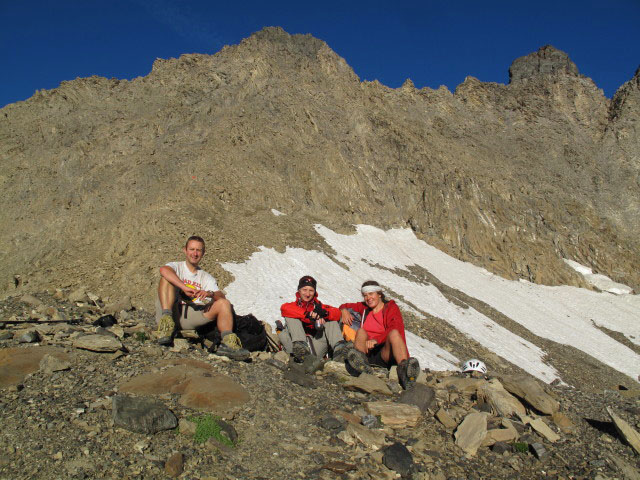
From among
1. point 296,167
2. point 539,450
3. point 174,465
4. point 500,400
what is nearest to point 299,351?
point 500,400

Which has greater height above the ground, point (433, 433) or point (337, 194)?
point (337, 194)

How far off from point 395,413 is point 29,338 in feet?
18.3

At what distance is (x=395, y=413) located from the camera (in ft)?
17.6

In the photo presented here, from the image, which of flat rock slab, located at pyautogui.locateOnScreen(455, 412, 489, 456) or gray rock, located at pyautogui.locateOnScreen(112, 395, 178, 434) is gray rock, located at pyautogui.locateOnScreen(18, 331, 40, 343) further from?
flat rock slab, located at pyautogui.locateOnScreen(455, 412, 489, 456)

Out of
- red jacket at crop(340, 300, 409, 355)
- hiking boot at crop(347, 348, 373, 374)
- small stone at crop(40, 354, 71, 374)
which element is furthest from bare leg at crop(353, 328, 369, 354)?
small stone at crop(40, 354, 71, 374)

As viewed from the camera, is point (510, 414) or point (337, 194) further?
point (337, 194)

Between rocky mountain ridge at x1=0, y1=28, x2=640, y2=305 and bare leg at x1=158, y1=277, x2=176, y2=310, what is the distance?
7.23m

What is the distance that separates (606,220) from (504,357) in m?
44.6

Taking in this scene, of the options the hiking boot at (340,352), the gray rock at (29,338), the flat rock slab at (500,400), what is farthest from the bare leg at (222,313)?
the flat rock slab at (500,400)

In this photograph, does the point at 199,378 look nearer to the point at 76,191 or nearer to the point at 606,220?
the point at 76,191

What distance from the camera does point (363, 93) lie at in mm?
52562

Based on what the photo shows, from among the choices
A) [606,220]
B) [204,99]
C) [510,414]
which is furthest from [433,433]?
[606,220]

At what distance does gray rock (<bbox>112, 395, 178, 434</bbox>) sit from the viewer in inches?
163

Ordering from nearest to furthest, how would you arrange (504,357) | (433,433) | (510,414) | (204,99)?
(433,433), (510,414), (504,357), (204,99)
